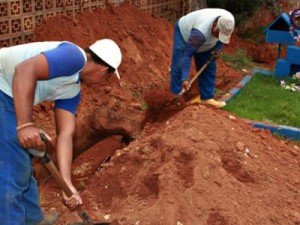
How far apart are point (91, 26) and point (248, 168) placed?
391 cm

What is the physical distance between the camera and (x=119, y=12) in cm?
856

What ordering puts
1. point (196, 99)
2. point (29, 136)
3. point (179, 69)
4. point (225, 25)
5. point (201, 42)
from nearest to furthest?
point (29, 136) → point (225, 25) → point (201, 42) → point (179, 69) → point (196, 99)

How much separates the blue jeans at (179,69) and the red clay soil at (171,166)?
0.36 metres

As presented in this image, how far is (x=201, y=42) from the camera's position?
6039mm

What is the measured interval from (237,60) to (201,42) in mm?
3897

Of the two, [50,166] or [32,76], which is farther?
[50,166]

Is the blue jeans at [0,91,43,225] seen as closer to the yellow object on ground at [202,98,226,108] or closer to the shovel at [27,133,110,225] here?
the shovel at [27,133,110,225]

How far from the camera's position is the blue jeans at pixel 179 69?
664 cm

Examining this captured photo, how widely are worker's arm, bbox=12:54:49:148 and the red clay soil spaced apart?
1.34 metres

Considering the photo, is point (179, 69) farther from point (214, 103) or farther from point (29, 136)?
point (29, 136)

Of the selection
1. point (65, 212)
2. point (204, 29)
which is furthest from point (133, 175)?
point (204, 29)

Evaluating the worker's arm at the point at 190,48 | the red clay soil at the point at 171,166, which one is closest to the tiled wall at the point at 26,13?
the red clay soil at the point at 171,166

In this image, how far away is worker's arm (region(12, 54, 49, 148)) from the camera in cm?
311

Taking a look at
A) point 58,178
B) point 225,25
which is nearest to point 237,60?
point 225,25
